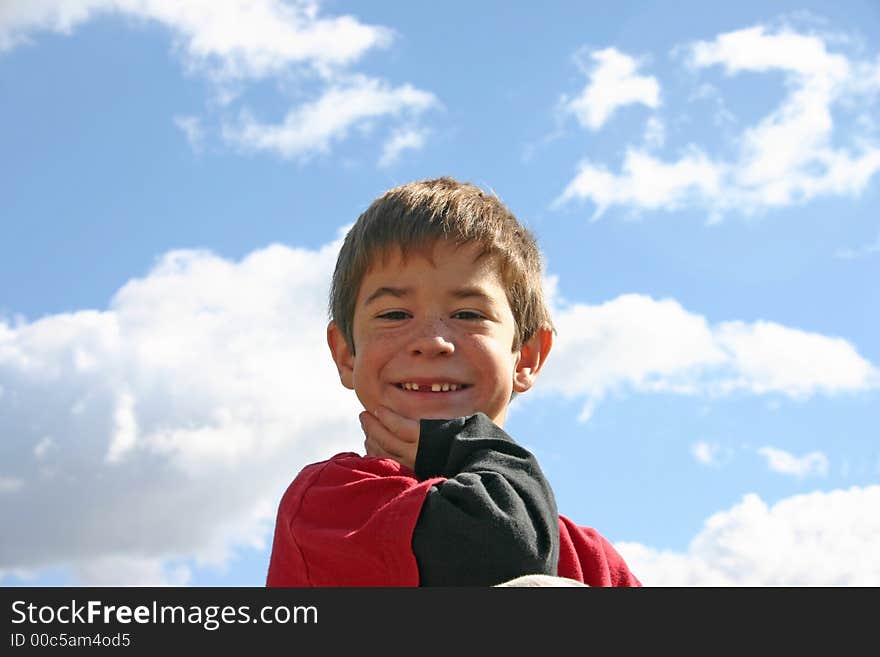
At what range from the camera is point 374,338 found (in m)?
4.51

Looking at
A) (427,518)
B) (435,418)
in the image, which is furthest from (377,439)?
(427,518)

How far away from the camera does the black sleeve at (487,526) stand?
3.44 meters

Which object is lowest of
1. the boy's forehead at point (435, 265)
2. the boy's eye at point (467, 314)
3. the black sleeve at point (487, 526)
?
the black sleeve at point (487, 526)

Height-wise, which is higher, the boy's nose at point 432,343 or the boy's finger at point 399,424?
the boy's nose at point 432,343

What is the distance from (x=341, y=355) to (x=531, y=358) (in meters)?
0.91

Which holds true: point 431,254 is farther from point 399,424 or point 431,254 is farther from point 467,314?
point 399,424

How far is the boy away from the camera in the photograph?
351 centimetres

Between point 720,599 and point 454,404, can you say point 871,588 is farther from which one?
point 454,404

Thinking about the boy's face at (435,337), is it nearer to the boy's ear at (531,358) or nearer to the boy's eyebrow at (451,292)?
the boy's eyebrow at (451,292)

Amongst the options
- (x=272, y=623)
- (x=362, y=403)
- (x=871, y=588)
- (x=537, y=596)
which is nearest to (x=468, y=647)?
(x=537, y=596)

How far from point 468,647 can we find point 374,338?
5.86 ft

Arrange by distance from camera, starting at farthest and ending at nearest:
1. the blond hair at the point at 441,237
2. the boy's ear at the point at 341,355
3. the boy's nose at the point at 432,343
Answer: the boy's ear at the point at 341,355 → the blond hair at the point at 441,237 → the boy's nose at the point at 432,343

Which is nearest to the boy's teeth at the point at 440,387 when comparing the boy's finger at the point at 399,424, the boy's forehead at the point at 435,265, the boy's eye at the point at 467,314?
the boy's finger at the point at 399,424

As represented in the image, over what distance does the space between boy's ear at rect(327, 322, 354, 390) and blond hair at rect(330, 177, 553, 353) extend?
53 millimetres
